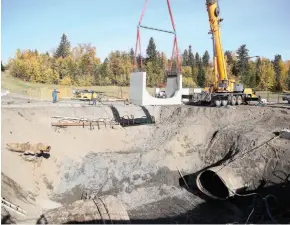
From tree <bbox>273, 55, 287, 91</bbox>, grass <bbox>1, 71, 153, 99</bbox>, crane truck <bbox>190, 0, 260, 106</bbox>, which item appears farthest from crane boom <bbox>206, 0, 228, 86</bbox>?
tree <bbox>273, 55, 287, 91</bbox>

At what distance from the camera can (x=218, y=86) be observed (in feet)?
76.0

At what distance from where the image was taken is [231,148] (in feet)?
53.4

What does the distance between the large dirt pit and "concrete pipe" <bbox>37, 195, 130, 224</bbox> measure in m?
1.20

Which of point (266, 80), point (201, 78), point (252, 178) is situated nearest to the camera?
point (252, 178)

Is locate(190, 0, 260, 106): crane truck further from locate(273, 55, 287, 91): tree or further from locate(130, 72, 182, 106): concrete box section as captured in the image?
locate(273, 55, 287, 91): tree

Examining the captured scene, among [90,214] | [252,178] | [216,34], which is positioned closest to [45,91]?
[216,34]

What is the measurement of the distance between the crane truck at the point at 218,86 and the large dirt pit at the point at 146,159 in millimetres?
2367

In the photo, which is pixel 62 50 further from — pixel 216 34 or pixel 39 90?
pixel 216 34

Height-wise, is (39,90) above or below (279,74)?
below

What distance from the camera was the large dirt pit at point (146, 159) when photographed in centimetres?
1268

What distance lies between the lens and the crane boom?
21156 mm

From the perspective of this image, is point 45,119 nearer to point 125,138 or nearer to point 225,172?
point 125,138

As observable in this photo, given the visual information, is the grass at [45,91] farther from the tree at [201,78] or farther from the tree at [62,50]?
the tree at [62,50]

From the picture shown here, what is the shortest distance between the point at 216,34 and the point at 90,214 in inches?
663
